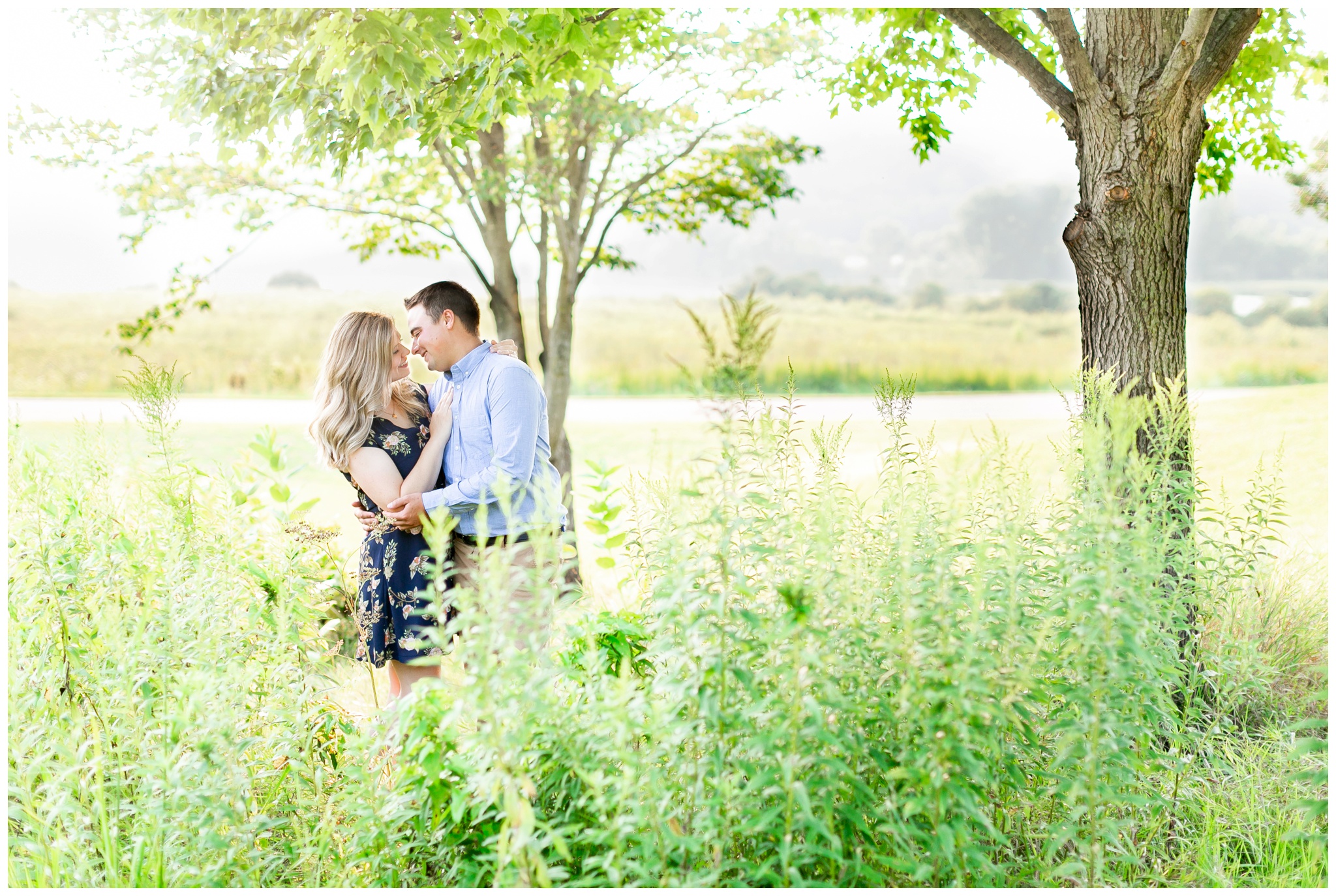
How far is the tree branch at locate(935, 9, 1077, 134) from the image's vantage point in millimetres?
3268

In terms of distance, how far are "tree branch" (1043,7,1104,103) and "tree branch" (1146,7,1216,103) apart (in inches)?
7.8

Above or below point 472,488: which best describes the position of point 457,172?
above

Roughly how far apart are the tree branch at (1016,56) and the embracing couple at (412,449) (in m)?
2.19

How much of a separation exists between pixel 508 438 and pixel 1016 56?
246 centimetres

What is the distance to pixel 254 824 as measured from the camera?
6.09ft

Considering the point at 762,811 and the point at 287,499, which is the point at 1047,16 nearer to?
the point at 762,811

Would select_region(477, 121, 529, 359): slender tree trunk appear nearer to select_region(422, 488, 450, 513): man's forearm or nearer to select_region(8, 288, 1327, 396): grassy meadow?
select_region(422, 488, 450, 513): man's forearm

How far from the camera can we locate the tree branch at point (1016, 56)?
3268 millimetres

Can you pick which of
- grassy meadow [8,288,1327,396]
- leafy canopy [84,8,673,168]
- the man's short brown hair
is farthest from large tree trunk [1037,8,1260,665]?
grassy meadow [8,288,1327,396]

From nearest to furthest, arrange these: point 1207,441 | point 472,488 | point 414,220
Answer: point 472,488 < point 414,220 < point 1207,441

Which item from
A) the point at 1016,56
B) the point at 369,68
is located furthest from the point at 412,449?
the point at 1016,56

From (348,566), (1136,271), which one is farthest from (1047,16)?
(348,566)

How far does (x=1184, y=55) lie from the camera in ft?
9.95

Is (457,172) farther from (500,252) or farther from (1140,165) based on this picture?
(1140,165)
